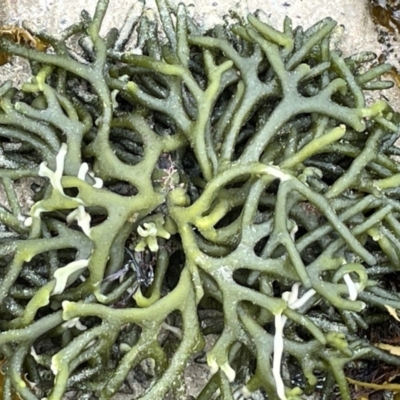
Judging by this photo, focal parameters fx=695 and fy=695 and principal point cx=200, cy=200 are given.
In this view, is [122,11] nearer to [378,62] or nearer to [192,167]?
[192,167]

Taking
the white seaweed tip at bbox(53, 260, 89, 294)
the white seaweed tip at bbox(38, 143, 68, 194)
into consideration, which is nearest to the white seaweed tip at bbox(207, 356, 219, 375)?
the white seaweed tip at bbox(53, 260, 89, 294)

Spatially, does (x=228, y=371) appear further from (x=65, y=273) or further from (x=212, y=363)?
(x=65, y=273)

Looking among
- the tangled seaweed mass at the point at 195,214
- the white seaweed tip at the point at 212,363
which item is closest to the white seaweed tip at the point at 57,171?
the tangled seaweed mass at the point at 195,214

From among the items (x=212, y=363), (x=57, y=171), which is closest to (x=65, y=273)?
(x=57, y=171)

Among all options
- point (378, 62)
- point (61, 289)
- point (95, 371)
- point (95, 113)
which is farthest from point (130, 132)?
point (378, 62)

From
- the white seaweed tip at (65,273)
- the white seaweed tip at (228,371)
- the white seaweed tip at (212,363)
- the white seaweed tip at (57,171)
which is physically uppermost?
the white seaweed tip at (57,171)

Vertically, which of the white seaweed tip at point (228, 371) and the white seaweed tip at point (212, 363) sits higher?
the white seaweed tip at point (212, 363)

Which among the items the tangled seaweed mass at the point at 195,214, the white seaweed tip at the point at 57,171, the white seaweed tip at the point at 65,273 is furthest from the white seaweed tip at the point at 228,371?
the white seaweed tip at the point at 57,171

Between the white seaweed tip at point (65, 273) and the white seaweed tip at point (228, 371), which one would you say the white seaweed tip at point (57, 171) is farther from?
the white seaweed tip at point (228, 371)
